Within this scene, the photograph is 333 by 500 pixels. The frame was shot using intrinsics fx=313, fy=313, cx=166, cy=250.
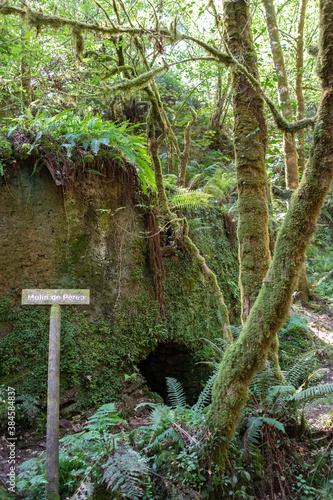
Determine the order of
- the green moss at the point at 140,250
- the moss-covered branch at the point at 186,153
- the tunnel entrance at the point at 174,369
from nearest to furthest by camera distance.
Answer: the green moss at the point at 140,250
the tunnel entrance at the point at 174,369
the moss-covered branch at the point at 186,153

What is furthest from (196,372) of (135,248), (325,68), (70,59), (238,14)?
(70,59)

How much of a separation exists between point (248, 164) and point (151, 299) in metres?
2.86

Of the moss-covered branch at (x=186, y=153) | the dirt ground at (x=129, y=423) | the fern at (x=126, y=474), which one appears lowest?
the dirt ground at (x=129, y=423)

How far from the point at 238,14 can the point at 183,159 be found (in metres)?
3.53

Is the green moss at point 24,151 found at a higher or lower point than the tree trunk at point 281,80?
lower

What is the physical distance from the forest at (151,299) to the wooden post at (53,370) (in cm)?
1

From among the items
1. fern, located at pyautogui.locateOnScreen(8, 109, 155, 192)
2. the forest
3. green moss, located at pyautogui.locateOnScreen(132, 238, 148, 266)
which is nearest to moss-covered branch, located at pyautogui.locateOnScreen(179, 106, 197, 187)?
the forest

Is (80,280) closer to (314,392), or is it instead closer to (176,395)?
(176,395)

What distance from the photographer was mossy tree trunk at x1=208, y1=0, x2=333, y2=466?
2.84m

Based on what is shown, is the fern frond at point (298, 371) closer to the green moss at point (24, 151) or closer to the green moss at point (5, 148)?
the green moss at point (24, 151)

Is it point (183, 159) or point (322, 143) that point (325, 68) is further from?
point (183, 159)

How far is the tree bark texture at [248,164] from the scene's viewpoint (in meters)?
4.18

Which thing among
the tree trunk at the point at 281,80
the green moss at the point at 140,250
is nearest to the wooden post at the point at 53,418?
the green moss at the point at 140,250

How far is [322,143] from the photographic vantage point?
9.20ft
